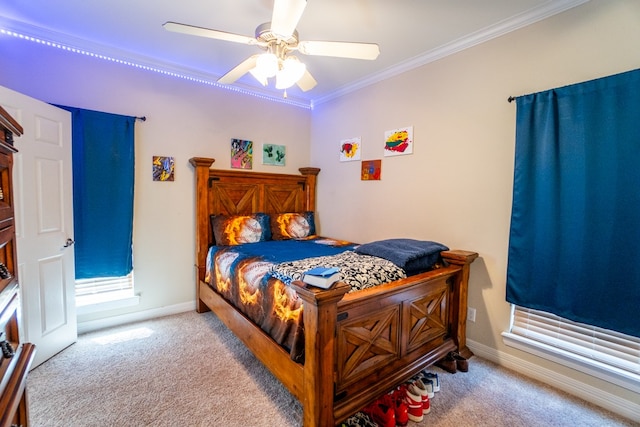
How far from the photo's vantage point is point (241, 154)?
3.55m

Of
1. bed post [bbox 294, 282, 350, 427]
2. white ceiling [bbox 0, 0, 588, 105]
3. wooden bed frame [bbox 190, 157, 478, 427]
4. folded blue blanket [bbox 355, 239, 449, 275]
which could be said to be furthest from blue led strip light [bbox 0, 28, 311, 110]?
bed post [bbox 294, 282, 350, 427]

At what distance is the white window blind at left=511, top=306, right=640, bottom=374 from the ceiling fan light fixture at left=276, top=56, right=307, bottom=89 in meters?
2.32

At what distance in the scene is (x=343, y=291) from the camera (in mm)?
1477

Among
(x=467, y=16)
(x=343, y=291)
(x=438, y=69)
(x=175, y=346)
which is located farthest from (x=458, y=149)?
(x=175, y=346)

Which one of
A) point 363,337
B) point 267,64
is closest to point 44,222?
point 267,64

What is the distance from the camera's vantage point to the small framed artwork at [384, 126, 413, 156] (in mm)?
2857

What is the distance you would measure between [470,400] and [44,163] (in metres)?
3.46

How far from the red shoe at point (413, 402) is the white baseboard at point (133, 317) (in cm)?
246

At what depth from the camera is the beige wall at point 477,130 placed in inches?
72.8

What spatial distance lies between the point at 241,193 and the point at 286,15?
2.31 metres

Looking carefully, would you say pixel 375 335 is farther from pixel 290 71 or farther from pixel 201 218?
pixel 201 218

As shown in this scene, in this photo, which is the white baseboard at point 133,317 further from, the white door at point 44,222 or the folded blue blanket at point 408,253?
the folded blue blanket at point 408,253

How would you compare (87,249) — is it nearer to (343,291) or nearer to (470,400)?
(343,291)

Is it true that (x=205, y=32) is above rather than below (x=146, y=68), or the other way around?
below
